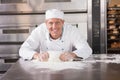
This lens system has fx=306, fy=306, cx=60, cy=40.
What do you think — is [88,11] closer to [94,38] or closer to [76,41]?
[94,38]

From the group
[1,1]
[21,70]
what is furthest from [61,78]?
[1,1]

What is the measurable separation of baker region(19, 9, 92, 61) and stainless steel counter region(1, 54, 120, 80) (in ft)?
0.62

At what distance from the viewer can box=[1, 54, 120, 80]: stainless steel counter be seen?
202cm

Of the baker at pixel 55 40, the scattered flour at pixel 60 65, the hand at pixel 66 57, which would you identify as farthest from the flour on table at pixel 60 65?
the baker at pixel 55 40

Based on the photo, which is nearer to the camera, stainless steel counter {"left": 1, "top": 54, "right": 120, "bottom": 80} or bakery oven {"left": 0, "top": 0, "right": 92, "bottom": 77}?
stainless steel counter {"left": 1, "top": 54, "right": 120, "bottom": 80}

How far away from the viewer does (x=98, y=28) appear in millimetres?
3703

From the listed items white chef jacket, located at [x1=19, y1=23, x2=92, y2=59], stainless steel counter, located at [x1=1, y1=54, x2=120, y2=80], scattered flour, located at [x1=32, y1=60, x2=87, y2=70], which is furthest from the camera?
white chef jacket, located at [x1=19, y1=23, x2=92, y2=59]

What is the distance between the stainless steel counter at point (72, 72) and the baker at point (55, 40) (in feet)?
0.62

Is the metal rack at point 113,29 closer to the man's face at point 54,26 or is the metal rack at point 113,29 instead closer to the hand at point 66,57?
the man's face at point 54,26

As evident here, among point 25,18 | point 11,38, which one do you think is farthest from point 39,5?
point 11,38

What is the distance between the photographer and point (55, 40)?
3016 millimetres

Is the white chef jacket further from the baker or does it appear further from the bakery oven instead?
the bakery oven

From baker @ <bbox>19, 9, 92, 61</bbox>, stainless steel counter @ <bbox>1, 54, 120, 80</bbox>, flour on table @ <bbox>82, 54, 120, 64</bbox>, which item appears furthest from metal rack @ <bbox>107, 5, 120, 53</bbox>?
stainless steel counter @ <bbox>1, 54, 120, 80</bbox>

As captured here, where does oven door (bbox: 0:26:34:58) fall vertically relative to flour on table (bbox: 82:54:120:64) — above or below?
above
